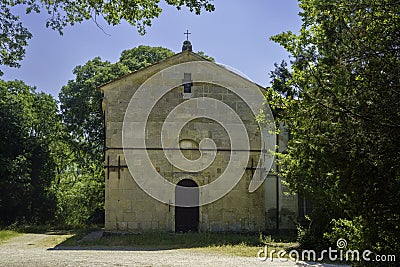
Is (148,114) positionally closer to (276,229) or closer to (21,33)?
(276,229)

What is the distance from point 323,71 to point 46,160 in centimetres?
2525

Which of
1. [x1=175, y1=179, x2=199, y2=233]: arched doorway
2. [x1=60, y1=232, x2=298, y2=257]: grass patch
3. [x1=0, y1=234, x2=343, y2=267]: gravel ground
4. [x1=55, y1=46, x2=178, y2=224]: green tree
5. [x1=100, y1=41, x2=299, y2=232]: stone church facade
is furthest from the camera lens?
[x1=55, y1=46, x2=178, y2=224]: green tree

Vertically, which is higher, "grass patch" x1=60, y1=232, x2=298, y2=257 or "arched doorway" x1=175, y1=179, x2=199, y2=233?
"arched doorway" x1=175, y1=179, x2=199, y2=233

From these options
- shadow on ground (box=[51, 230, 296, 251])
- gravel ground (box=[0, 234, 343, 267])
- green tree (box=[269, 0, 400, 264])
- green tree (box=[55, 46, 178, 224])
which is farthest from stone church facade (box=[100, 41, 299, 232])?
green tree (box=[269, 0, 400, 264])

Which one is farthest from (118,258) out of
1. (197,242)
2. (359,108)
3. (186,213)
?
(359,108)

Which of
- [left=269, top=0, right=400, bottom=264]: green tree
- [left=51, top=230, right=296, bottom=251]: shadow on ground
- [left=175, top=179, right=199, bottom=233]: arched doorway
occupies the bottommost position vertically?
[left=51, top=230, right=296, bottom=251]: shadow on ground

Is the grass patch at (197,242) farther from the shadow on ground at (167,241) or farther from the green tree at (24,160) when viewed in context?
the green tree at (24,160)

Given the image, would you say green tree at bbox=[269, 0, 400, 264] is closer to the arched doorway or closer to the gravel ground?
the gravel ground

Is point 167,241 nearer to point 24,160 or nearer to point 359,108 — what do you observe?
point 359,108

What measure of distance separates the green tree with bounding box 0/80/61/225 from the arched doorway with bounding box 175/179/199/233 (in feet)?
36.8

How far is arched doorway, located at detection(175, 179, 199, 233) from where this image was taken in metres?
18.5

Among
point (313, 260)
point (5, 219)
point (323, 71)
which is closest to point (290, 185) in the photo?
point (313, 260)

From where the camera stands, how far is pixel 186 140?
18750mm

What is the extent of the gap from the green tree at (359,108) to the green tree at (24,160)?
72.8 ft
